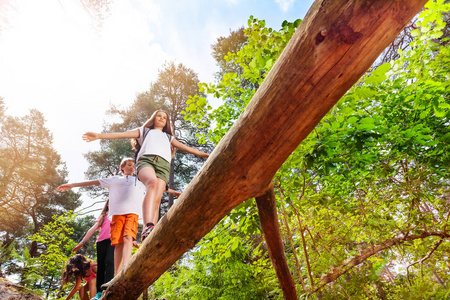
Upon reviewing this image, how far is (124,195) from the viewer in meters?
3.26

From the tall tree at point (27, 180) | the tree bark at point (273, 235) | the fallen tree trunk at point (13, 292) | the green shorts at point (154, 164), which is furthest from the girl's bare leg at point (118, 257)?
the tall tree at point (27, 180)

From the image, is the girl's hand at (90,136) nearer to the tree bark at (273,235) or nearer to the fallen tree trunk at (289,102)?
the fallen tree trunk at (289,102)

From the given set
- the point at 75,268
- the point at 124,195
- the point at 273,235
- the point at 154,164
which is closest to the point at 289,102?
the point at 273,235

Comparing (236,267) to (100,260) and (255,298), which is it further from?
(100,260)

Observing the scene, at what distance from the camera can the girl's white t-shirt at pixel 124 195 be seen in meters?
3.12

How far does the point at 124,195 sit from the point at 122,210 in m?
0.24

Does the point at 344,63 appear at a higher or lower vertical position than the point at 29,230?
lower

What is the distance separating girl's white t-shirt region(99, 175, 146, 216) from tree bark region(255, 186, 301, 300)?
2.08 m

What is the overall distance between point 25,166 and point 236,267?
1937 centimetres

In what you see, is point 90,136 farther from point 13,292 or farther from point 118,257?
point 118,257

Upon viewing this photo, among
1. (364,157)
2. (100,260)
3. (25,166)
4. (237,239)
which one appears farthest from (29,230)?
(364,157)

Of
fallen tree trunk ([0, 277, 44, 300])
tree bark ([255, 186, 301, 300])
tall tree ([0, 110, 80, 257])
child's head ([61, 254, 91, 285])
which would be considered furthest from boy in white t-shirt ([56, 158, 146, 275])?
tall tree ([0, 110, 80, 257])

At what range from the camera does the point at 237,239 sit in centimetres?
230

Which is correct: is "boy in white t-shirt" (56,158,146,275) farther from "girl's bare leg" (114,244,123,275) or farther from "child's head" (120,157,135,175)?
"child's head" (120,157,135,175)
